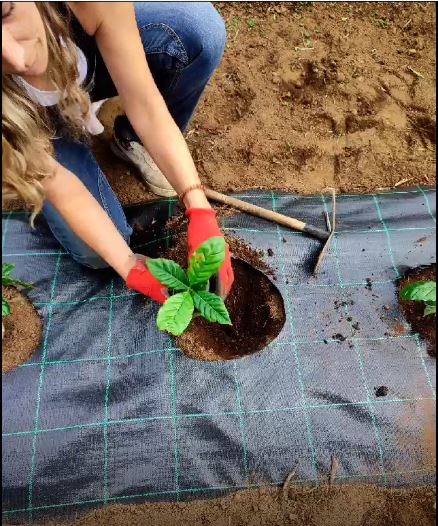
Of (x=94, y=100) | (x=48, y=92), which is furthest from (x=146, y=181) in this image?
(x=48, y=92)

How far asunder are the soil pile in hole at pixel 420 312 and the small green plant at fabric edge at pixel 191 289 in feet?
→ 2.51

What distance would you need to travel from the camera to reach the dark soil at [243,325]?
1879mm

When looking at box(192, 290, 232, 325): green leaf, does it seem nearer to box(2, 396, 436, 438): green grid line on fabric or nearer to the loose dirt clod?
box(2, 396, 436, 438): green grid line on fabric

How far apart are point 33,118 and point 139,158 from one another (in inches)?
34.9

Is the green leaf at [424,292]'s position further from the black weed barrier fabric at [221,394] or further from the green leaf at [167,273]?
the green leaf at [167,273]

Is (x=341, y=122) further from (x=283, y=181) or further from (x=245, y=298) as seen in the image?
(x=245, y=298)

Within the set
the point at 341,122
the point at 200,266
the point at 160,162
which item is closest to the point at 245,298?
the point at 200,266

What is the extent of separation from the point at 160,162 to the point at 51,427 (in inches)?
41.2

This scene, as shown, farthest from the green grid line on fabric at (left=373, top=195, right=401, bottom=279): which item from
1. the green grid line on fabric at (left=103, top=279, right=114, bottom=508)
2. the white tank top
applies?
the white tank top

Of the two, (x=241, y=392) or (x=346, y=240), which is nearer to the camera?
(x=241, y=392)

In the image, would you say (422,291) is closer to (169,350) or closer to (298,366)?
(298,366)

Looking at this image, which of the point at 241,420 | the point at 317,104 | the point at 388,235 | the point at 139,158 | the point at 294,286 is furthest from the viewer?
the point at 317,104

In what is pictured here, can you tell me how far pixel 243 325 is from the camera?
1.97 meters

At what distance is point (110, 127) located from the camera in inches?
106
